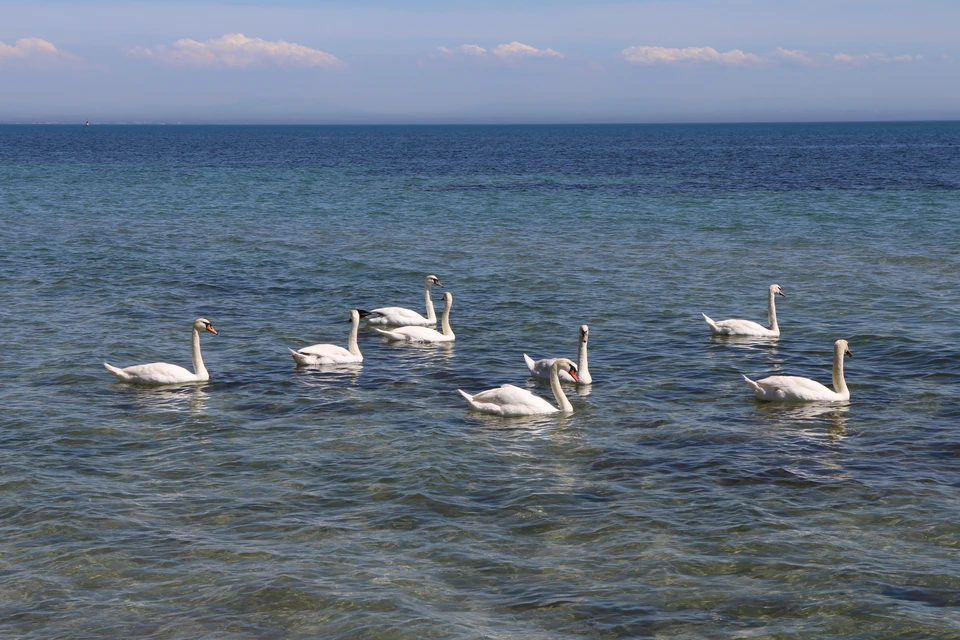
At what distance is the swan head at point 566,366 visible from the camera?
1634cm

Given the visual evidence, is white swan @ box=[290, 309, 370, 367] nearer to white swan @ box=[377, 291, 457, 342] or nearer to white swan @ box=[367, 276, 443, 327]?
white swan @ box=[377, 291, 457, 342]

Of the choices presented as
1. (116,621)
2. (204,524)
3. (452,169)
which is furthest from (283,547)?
(452,169)

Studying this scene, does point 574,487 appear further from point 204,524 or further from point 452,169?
point 452,169

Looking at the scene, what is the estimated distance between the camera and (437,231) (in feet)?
132

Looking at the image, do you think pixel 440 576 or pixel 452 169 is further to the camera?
pixel 452 169

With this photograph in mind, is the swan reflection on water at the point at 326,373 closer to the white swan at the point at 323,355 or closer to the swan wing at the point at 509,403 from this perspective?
the white swan at the point at 323,355

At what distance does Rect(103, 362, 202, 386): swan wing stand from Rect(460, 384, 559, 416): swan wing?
515 centimetres

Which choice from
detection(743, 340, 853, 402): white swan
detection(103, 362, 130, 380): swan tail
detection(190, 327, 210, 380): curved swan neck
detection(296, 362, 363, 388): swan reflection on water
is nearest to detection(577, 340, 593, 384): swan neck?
detection(743, 340, 853, 402): white swan

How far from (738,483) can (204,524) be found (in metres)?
6.43

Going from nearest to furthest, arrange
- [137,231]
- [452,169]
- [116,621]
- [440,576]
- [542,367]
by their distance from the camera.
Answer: [116,621] < [440,576] < [542,367] < [137,231] < [452,169]

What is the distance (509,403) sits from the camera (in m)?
15.7

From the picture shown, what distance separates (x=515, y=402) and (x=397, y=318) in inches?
287

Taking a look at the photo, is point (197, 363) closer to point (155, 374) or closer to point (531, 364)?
point (155, 374)

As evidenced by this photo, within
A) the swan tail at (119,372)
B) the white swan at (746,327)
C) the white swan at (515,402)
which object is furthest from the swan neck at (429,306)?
the swan tail at (119,372)
